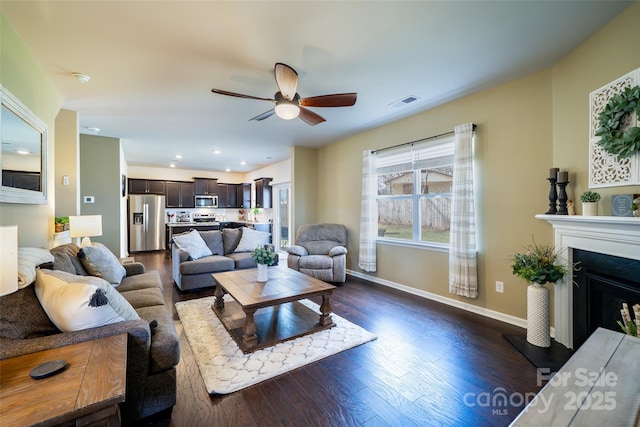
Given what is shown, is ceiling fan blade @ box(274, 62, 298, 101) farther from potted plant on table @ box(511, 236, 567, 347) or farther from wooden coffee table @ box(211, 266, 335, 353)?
potted plant on table @ box(511, 236, 567, 347)

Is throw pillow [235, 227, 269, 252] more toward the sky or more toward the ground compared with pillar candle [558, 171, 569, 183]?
more toward the ground

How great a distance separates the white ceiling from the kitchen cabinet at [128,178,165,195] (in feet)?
15.4

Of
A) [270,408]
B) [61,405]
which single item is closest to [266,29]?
[61,405]

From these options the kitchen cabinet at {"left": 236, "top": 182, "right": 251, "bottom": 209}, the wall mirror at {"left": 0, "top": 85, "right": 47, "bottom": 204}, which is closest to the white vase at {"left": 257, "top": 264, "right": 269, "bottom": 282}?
the wall mirror at {"left": 0, "top": 85, "right": 47, "bottom": 204}

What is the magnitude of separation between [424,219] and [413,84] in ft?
6.32

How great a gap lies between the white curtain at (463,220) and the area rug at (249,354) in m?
1.44

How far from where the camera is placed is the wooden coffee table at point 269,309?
7.79 feet

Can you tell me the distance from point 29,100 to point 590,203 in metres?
4.87

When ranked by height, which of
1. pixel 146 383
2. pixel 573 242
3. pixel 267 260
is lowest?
pixel 146 383

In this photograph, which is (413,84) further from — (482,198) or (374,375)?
(374,375)

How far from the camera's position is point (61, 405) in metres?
0.91

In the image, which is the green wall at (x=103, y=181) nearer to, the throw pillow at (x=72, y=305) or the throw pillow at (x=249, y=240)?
the throw pillow at (x=249, y=240)

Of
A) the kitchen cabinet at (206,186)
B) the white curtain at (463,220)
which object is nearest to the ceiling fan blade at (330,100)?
the white curtain at (463,220)

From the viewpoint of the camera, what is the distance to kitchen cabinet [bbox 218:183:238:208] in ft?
30.2
